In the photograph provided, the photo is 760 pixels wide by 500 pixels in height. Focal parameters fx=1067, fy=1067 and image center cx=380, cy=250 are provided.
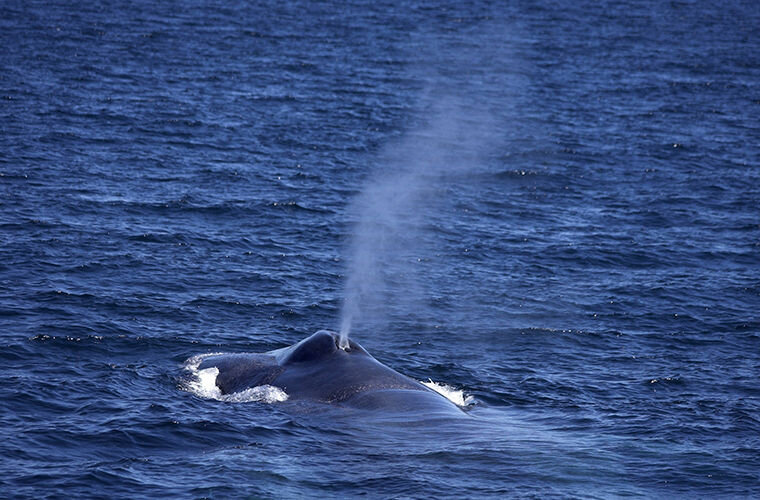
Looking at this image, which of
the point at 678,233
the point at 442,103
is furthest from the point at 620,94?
the point at 678,233

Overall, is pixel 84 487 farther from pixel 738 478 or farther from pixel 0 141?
pixel 0 141

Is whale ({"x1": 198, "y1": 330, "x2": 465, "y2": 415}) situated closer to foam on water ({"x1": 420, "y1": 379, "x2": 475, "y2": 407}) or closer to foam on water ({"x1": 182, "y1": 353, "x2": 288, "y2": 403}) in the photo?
foam on water ({"x1": 182, "y1": 353, "x2": 288, "y2": 403})

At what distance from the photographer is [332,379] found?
2956 centimetres

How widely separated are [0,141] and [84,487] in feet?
137

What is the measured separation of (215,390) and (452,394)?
7.49 metres

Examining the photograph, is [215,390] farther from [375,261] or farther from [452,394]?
[375,261]

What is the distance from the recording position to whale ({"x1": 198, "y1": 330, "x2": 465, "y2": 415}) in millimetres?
28453

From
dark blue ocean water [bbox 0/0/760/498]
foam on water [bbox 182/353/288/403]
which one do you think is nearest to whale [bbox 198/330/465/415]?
foam on water [bbox 182/353/288/403]

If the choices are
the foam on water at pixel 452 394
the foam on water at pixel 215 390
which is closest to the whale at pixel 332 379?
the foam on water at pixel 215 390

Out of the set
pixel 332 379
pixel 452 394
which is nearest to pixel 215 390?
pixel 332 379

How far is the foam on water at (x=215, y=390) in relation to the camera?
2956 cm

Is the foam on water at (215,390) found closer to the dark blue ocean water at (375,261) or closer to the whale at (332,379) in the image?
the whale at (332,379)

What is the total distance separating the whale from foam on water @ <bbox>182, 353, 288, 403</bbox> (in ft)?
0.66

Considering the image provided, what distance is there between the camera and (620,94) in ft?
315
